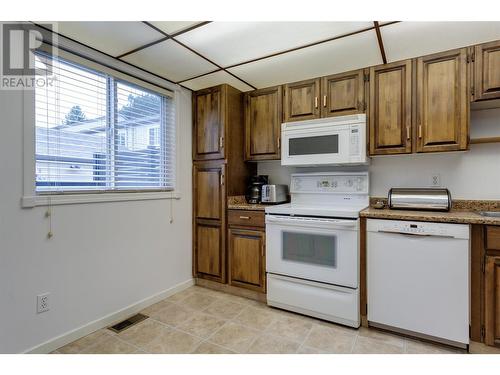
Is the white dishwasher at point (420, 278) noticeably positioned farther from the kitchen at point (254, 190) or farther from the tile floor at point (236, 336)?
the tile floor at point (236, 336)

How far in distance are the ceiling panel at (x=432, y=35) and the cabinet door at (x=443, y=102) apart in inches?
2.8

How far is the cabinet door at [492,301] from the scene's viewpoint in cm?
172

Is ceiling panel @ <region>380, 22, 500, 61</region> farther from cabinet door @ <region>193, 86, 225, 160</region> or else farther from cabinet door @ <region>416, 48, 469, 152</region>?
cabinet door @ <region>193, 86, 225, 160</region>

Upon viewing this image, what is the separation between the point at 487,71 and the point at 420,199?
1.03m

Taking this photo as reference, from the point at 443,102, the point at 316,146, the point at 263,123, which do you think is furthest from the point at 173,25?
the point at 443,102

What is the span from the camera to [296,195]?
298 cm

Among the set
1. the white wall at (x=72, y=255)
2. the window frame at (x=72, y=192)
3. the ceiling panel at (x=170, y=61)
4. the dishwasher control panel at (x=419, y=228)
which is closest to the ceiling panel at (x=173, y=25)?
the ceiling panel at (x=170, y=61)

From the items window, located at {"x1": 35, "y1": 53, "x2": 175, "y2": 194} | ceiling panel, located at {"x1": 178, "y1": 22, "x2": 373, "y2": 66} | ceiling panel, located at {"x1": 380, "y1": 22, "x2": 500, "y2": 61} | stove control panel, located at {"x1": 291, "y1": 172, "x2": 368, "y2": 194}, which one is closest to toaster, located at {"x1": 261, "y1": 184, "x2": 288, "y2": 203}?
stove control panel, located at {"x1": 291, "y1": 172, "x2": 368, "y2": 194}

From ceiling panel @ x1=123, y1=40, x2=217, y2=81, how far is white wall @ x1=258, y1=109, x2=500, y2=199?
1912mm

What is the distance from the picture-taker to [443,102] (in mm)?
2092

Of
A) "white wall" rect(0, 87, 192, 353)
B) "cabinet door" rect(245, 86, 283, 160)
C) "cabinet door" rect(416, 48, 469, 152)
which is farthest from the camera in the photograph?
"cabinet door" rect(245, 86, 283, 160)

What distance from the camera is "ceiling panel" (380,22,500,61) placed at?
5.83 ft
